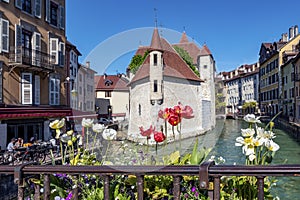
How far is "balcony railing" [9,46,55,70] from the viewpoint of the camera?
12.8 m

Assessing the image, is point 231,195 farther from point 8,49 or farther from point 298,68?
point 298,68

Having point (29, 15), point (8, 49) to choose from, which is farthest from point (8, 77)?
point (29, 15)

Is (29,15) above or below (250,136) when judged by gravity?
above

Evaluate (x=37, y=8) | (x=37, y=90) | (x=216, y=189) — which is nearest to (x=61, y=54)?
(x=37, y=8)

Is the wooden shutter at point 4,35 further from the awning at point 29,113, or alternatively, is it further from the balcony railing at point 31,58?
the awning at point 29,113

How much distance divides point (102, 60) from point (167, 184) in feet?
3.31

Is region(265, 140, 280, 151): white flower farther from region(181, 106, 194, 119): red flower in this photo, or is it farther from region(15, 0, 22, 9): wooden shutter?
region(15, 0, 22, 9): wooden shutter

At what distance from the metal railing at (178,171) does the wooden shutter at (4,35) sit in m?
12.4

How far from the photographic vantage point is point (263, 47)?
50500mm

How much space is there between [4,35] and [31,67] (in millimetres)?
1912

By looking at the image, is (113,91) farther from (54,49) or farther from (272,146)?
(54,49)

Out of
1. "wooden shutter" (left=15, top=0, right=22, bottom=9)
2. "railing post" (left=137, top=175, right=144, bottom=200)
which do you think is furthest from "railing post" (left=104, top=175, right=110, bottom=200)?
"wooden shutter" (left=15, top=0, right=22, bottom=9)

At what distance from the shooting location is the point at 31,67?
1365 centimetres

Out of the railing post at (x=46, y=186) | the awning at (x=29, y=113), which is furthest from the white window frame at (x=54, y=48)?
the railing post at (x=46, y=186)
